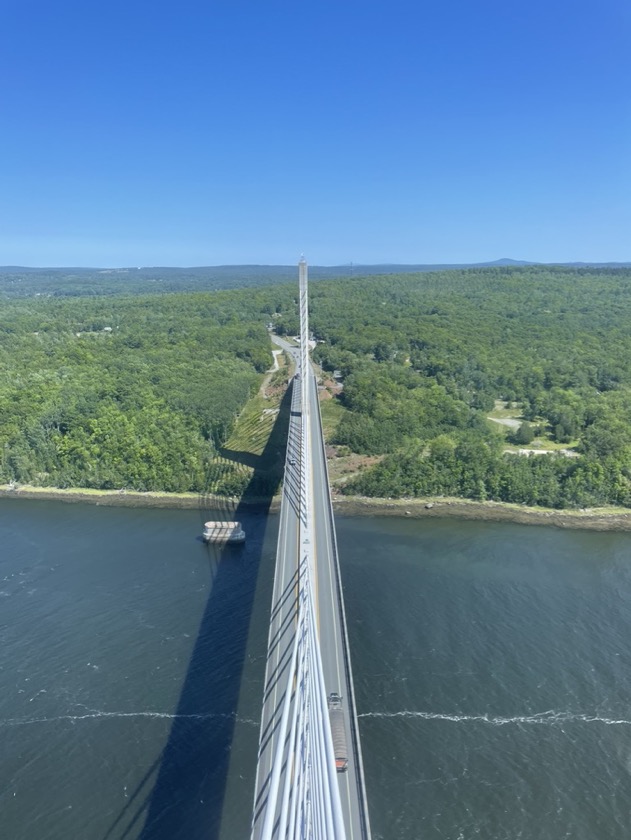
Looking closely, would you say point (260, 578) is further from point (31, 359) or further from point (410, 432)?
point (31, 359)

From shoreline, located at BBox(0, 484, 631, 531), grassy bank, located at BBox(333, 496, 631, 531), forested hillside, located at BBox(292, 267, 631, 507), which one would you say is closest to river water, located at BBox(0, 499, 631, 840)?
grassy bank, located at BBox(333, 496, 631, 531)

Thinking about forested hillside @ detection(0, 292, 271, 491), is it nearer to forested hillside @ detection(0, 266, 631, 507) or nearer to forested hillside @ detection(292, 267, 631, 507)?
forested hillside @ detection(0, 266, 631, 507)

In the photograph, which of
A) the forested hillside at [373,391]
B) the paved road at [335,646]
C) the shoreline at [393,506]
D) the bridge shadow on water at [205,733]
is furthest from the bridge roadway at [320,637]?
the forested hillside at [373,391]

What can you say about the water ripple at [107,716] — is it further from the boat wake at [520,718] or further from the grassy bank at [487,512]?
the grassy bank at [487,512]

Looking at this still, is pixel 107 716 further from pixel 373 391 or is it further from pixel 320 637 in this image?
pixel 373 391

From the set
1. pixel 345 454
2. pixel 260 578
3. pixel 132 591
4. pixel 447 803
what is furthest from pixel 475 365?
pixel 447 803

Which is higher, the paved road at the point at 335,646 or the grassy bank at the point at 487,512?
the paved road at the point at 335,646
